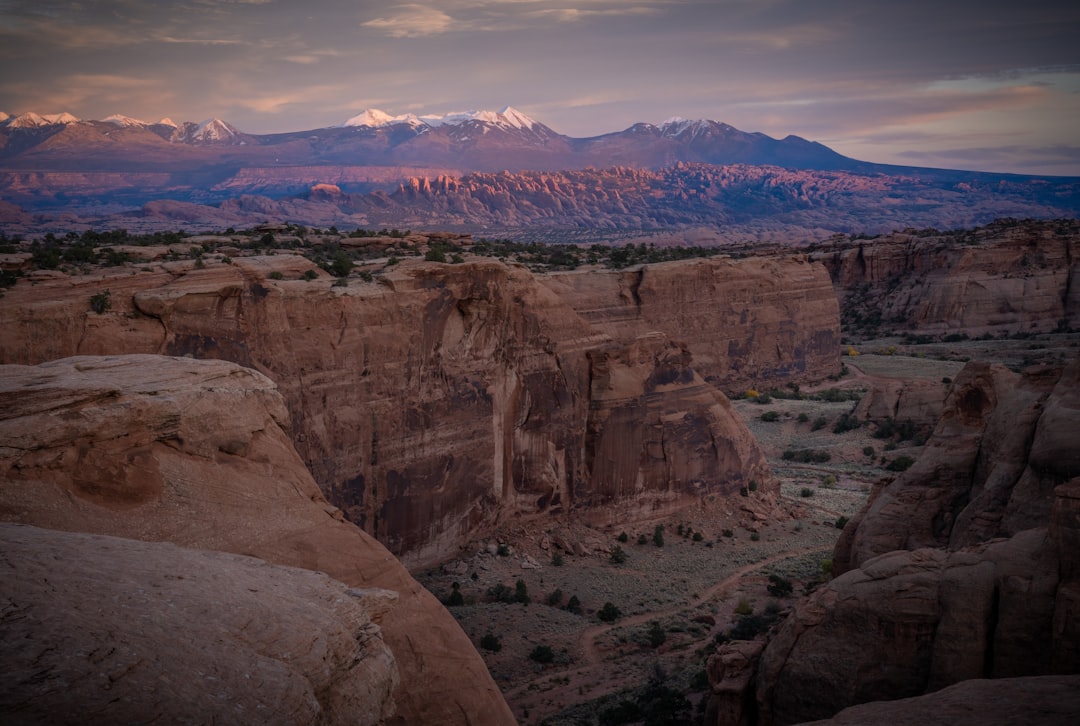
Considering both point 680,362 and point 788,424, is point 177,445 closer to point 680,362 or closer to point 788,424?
point 680,362

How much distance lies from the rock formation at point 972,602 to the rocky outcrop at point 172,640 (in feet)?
20.2

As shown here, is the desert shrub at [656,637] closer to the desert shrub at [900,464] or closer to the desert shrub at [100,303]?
the desert shrub at [100,303]

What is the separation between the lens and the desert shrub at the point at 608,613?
2191 cm

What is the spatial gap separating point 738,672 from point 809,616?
1.66 meters

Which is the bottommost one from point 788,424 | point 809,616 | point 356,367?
point 788,424

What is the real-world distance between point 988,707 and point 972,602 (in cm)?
284

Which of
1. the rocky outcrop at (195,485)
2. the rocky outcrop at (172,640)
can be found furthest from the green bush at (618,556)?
the rocky outcrop at (172,640)

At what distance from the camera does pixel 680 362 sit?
29.2m

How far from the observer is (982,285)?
70.9 meters

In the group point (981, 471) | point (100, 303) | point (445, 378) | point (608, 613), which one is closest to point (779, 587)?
point (608, 613)

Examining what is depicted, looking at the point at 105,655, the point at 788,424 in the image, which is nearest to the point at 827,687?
the point at 105,655

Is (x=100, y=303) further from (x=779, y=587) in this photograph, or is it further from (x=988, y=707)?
(x=779, y=587)

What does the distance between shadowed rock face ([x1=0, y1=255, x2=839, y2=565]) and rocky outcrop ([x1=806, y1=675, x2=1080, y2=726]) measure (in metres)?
14.5

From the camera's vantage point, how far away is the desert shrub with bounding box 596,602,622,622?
21.9 metres
